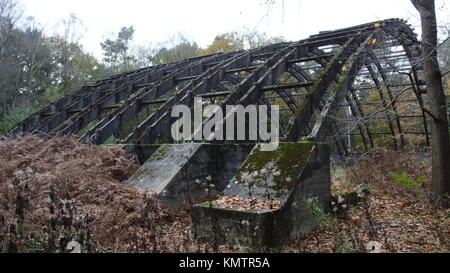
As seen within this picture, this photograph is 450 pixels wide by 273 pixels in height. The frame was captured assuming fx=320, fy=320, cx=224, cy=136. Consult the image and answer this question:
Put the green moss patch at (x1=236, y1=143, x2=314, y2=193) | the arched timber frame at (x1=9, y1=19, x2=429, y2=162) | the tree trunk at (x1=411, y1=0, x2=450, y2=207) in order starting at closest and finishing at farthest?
the green moss patch at (x1=236, y1=143, x2=314, y2=193)
the tree trunk at (x1=411, y1=0, x2=450, y2=207)
the arched timber frame at (x1=9, y1=19, x2=429, y2=162)

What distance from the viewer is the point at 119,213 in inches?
217

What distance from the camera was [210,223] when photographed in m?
5.09

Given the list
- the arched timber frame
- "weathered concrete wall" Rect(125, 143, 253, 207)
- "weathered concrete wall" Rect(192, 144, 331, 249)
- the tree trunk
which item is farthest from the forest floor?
the arched timber frame

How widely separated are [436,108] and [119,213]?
262 inches

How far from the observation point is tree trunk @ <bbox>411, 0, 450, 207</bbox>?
660 centimetres

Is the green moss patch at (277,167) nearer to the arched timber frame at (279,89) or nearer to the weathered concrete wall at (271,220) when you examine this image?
the weathered concrete wall at (271,220)

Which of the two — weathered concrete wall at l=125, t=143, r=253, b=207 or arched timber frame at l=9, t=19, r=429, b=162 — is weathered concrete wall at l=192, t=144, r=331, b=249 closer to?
arched timber frame at l=9, t=19, r=429, b=162

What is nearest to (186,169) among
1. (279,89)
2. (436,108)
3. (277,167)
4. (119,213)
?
(119,213)

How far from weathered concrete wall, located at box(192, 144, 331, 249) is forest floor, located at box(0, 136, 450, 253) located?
0.19 m

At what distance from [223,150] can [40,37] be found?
3160 centimetres

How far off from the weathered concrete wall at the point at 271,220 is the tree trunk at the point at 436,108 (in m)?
2.62

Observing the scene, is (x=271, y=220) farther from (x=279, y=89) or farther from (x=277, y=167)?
(x=279, y=89)
